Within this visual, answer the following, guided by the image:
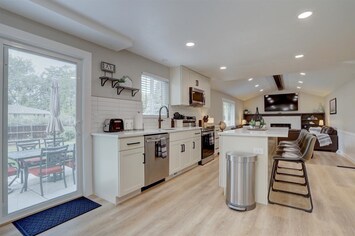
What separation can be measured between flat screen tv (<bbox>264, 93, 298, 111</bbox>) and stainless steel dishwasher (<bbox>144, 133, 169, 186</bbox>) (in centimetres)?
939

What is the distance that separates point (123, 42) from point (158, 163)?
205 cm

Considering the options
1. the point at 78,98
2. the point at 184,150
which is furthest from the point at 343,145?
the point at 78,98

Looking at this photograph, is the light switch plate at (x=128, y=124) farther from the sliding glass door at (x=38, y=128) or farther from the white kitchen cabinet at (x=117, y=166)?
the sliding glass door at (x=38, y=128)

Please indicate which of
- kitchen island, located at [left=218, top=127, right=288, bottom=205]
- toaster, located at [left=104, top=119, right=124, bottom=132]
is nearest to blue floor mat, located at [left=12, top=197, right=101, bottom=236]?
toaster, located at [left=104, top=119, right=124, bottom=132]

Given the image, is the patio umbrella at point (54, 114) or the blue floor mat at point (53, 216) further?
the patio umbrella at point (54, 114)

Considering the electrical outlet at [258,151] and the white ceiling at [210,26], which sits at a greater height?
the white ceiling at [210,26]

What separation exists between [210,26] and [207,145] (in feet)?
10.1

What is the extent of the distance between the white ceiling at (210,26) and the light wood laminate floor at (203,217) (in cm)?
240

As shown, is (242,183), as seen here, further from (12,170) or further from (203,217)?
(12,170)

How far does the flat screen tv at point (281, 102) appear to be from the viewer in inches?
403

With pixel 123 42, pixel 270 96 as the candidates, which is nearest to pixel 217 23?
pixel 123 42

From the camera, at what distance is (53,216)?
7.35 ft

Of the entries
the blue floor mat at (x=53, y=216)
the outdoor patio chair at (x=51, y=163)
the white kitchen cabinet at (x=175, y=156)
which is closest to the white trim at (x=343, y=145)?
the white kitchen cabinet at (x=175, y=156)

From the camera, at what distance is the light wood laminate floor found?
1.95m
